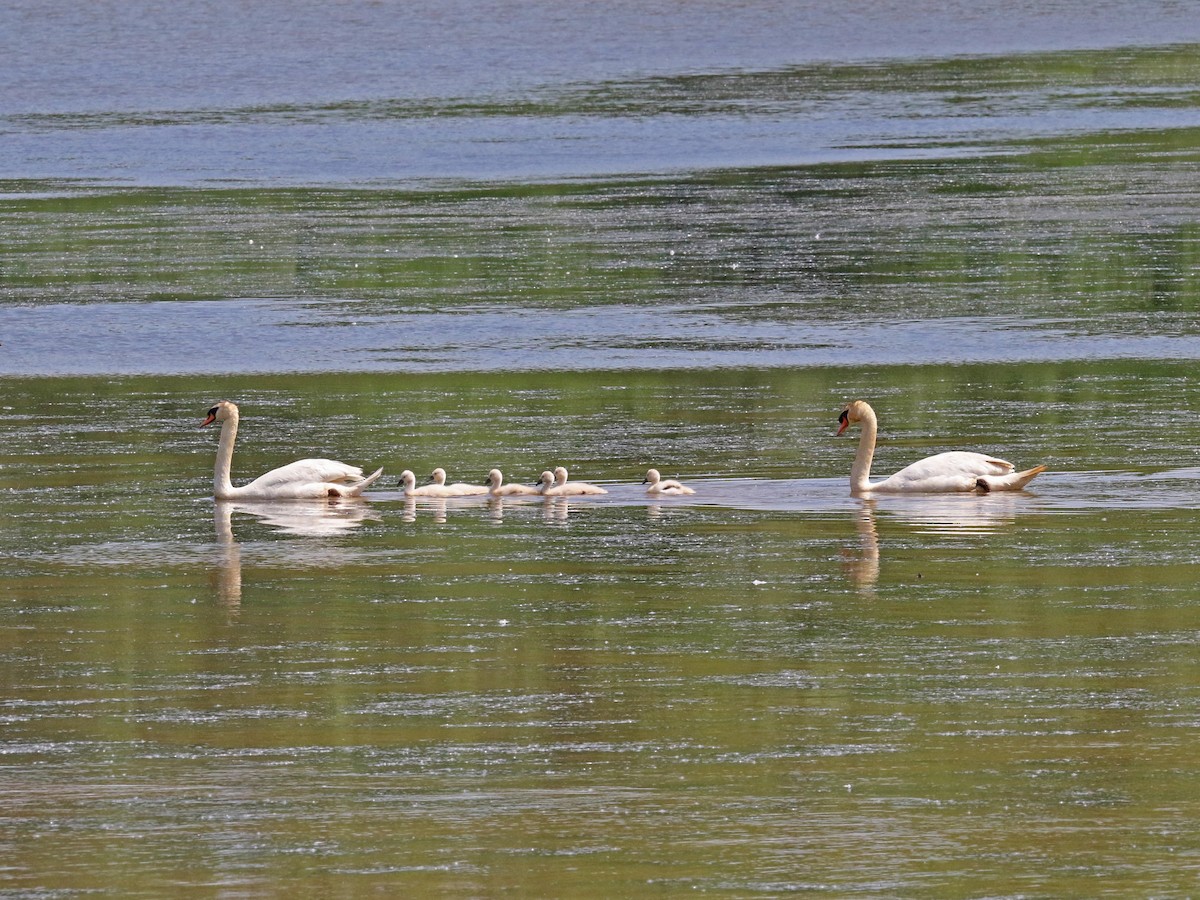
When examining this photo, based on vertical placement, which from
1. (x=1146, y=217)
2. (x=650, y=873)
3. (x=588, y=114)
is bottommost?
Result: (x=650, y=873)

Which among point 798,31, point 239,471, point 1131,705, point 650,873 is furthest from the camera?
point 798,31

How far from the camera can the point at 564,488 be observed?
15102 mm

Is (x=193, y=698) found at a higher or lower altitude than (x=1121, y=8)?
lower

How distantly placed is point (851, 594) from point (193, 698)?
3.30 metres

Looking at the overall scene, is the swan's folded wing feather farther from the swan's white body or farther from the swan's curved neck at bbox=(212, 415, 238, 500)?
the swan's white body

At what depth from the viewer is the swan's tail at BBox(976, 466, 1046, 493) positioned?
15078mm

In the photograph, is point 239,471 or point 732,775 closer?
point 732,775

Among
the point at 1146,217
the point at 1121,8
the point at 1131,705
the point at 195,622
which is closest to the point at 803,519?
the point at 195,622

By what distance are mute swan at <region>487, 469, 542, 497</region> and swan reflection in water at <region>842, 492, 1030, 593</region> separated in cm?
188


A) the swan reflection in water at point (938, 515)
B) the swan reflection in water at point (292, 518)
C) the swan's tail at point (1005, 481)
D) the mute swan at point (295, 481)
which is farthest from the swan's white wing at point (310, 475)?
the swan's tail at point (1005, 481)

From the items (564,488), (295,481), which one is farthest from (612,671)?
(295,481)

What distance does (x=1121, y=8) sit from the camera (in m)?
67.4

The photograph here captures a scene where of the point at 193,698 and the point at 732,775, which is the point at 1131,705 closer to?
the point at 732,775

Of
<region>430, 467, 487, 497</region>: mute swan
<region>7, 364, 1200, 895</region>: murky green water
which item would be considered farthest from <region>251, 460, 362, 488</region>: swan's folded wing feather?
<region>430, 467, 487, 497</region>: mute swan
